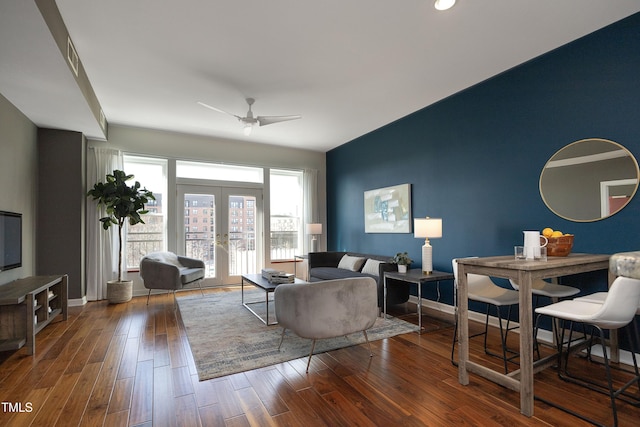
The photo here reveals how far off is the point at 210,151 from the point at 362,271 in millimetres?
3658

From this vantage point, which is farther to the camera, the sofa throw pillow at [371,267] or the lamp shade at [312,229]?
the lamp shade at [312,229]

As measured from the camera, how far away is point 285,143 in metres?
6.48

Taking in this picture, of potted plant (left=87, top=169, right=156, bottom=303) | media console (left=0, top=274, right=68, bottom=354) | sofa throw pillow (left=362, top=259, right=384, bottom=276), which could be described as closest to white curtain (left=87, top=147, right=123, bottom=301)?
potted plant (left=87, top=169, right=156, bottom=303)

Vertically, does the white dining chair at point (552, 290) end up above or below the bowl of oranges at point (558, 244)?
below

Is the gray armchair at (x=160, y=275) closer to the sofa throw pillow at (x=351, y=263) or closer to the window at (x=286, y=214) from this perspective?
the window at (x=286, y=214)

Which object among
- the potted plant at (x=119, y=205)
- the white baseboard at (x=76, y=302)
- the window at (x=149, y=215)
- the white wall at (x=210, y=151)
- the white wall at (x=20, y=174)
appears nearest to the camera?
the white wall at (x=20, y=174)

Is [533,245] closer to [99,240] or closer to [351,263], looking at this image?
[351,263]

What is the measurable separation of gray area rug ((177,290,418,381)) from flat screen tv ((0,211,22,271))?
191 centimetres

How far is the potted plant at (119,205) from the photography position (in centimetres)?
472

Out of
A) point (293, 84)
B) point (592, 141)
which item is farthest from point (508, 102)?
point (293, 84)

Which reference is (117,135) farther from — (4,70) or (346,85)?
(346,85)

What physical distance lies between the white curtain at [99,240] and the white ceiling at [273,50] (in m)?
0.77

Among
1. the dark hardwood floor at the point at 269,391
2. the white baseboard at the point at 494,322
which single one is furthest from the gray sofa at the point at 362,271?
the dark hardwood floor at the point at 269,391

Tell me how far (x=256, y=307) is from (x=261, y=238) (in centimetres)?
220
